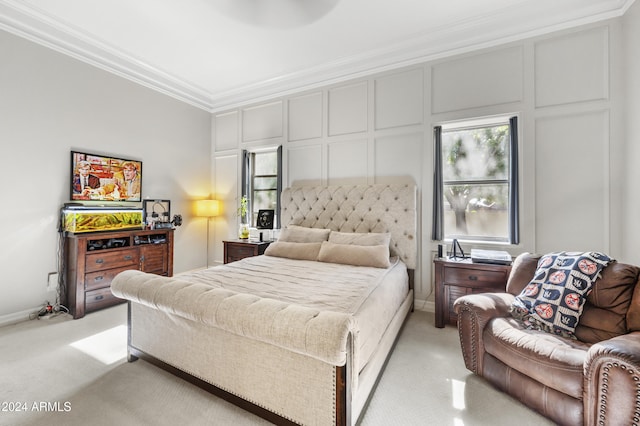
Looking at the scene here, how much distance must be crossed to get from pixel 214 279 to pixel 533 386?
232 centimetres

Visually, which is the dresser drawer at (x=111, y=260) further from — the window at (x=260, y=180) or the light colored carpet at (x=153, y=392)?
the window at (x=260, y=180)

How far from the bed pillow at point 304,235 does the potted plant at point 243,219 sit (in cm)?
104

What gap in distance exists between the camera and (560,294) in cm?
181

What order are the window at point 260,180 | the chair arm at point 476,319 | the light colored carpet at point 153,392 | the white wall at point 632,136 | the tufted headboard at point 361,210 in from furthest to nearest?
the window at point 260,180
the tufted headboard at point 361,210
the white wall at point 632,136
the chair arm at point 476,319
the light colored carpet at point 153,392

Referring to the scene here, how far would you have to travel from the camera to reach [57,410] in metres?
1.66

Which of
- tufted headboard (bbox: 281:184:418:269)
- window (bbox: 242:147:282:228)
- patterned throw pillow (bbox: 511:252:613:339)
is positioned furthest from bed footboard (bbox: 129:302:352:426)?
window (bbox: 242:147:282:228)

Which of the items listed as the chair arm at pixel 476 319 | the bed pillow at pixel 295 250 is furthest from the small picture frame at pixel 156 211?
the chair arm at pixel 476 319

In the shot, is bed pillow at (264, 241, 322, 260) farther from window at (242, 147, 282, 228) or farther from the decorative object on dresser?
the decorative object on dresser

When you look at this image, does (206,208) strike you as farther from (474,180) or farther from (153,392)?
(474,180)

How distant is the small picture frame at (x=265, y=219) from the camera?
14.3 ft

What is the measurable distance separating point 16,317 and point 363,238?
392 cm

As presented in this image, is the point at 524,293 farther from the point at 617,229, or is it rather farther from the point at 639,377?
the point at 617,229

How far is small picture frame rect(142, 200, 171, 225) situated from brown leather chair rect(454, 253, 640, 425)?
4.28 metres

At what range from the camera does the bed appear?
1.33 metres
